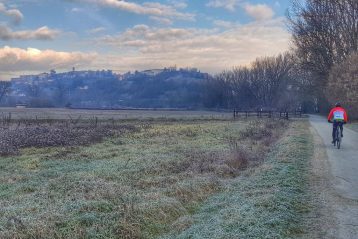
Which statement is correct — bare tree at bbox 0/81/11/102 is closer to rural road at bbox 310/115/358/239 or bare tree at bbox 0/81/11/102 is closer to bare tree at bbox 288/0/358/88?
bare tree at bbox 288/0/358/88

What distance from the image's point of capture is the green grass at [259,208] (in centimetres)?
739

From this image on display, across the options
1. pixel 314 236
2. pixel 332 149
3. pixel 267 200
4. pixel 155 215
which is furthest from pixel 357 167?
pixel 155 215

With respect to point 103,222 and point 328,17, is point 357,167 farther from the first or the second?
point 328,17

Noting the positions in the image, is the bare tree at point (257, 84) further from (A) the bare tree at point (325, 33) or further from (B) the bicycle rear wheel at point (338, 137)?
(B) the bicycle rear wheel at point (338, 137)

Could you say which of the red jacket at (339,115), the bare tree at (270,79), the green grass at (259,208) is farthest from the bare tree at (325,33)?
the bare tree at (270,79)

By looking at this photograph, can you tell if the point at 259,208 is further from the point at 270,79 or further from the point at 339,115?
the point at 270,79

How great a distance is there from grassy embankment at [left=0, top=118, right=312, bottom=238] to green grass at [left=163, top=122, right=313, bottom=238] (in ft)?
0.07

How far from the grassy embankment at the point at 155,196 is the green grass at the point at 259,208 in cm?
2

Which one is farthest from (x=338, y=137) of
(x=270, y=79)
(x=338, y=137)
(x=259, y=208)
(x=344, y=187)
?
(x=270, y=79)

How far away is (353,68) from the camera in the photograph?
1494 inches

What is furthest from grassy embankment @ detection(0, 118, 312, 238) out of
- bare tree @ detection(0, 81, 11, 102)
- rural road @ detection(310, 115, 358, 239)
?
bare tree @ detection(0, 81, 11, 102)

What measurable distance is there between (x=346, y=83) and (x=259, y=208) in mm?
35608

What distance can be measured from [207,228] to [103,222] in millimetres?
2048

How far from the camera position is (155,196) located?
31.8 ft
